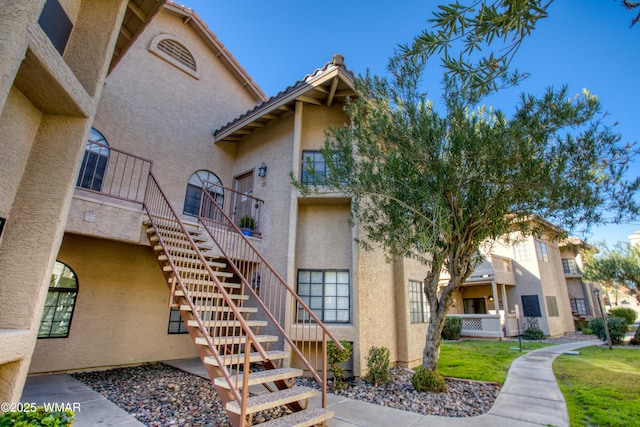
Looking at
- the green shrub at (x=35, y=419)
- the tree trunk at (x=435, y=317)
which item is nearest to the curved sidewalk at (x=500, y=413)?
the tree trunk at (x=435, y=317)

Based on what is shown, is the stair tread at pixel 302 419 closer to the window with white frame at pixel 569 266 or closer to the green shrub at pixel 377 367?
the green shrub at pixel 377 367

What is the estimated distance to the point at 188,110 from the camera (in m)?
10.4

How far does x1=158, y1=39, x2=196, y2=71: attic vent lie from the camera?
10.4 metres

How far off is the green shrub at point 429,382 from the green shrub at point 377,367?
0.70 m

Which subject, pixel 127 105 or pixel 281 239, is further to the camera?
pixel 127 105

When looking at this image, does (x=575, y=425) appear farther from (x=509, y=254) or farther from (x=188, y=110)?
(x=509, y=254)

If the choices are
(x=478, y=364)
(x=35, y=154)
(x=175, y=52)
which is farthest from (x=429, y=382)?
(x=175, y=52)

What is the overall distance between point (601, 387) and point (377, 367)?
501 centimetres

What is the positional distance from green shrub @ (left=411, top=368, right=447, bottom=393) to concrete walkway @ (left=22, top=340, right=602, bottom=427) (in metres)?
1.03

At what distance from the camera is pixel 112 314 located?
7.89 meters

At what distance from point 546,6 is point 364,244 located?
238 inches

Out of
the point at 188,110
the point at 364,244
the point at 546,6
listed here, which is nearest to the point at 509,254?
the point at 364,244

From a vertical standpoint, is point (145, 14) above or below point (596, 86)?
above

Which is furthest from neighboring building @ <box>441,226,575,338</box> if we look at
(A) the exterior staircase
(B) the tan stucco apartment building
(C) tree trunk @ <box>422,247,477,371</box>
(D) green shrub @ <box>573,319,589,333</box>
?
(A) the exterior staircase
